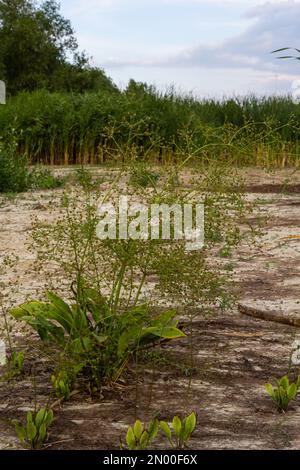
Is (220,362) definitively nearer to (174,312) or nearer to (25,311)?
(174,312)

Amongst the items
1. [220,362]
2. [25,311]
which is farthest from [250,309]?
[25,311]

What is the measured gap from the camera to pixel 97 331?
356 centimetres

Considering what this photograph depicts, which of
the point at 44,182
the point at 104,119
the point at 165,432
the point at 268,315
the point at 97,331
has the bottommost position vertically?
the point at 165,432

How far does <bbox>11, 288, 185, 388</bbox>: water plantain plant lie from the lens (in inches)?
135

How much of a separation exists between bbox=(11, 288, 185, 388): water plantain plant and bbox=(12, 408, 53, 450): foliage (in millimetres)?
317

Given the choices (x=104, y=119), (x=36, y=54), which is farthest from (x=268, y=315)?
(x=36, y=54)

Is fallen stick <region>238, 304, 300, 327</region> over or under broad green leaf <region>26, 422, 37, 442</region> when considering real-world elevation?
over

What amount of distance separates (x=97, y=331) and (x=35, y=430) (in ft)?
2.31

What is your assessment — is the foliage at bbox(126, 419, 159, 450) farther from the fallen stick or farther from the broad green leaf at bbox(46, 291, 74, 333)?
Answer: the fallen stick

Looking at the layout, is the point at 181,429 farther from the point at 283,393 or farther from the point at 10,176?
the point at 10,176

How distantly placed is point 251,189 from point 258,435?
28.5ft

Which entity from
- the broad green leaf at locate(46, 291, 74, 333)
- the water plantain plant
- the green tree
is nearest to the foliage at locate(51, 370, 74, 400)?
the water plantain plant
